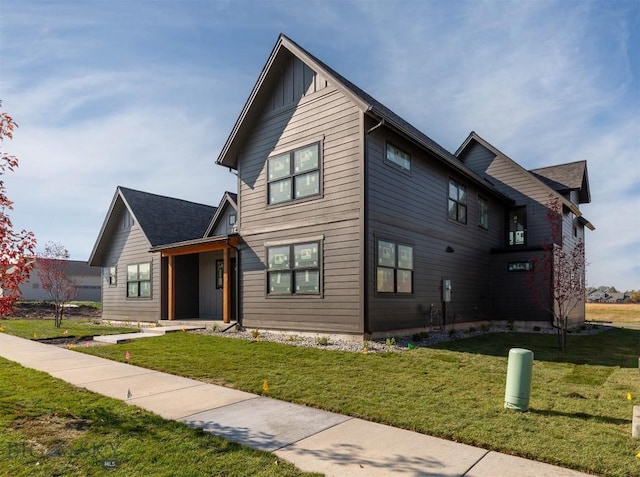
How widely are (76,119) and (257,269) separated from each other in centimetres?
651

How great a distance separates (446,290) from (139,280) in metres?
13.8

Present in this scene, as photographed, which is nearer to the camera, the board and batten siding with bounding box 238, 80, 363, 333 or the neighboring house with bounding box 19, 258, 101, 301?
the board and batten siding with bounding box 238, 80, 363, 333

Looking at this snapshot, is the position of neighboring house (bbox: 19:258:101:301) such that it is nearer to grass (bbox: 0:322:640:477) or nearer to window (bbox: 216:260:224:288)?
window (bbox: 216:260:224:288)

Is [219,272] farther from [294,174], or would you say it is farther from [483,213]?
[483,213]

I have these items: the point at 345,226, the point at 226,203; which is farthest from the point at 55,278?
the point at 345,226

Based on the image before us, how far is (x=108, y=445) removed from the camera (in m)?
4.11

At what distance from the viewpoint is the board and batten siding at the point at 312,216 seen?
11.2 m

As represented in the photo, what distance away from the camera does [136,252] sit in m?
19.9

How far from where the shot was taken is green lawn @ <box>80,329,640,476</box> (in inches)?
169

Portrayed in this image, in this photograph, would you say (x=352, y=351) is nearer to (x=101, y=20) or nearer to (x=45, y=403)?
(x=45, y=403)

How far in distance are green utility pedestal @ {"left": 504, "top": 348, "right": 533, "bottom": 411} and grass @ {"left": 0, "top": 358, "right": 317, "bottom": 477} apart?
3187mm

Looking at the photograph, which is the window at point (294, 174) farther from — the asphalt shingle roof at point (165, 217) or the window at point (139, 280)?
the window at point (139, 280)

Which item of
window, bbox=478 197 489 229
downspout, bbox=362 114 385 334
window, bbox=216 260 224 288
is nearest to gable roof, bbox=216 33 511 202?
downspout, bbox=362 114 385 334

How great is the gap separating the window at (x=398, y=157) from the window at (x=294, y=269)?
129 inches
